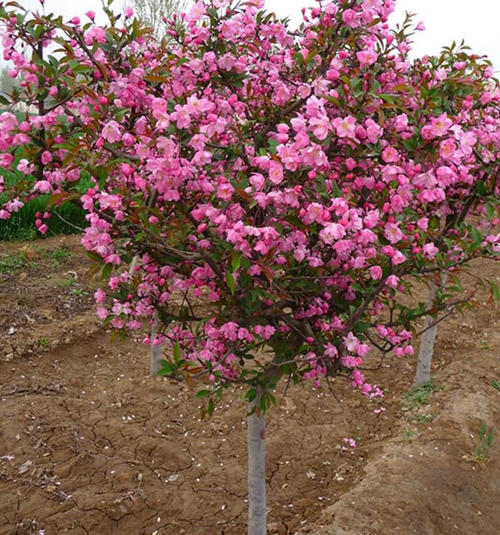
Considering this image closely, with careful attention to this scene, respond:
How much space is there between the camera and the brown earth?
3.30 meters

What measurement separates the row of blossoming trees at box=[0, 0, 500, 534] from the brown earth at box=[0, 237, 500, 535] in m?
0.92

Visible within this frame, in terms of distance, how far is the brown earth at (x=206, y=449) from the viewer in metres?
3.30

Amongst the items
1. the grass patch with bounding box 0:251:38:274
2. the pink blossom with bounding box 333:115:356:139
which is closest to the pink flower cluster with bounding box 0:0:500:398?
the pink blossom with bounding box 333:115:356:139

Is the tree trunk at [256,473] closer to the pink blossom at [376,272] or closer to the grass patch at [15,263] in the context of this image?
the pink blossom at [376,272]

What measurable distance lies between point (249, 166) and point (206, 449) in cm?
269

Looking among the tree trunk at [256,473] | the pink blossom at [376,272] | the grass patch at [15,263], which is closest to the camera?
the pink blossom at [376,272]

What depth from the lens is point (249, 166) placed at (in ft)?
7.00

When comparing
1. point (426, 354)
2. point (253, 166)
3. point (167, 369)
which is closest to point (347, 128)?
point (253, 166)

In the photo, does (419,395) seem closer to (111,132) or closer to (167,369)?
(167,369)

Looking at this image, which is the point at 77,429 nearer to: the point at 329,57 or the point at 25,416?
the point at 25,416

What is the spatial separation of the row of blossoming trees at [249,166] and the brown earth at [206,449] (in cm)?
92

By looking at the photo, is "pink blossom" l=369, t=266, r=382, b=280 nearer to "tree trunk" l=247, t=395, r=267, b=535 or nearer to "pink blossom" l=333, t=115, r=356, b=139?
"pink blossom" l=333, t=115, r=356, b=139

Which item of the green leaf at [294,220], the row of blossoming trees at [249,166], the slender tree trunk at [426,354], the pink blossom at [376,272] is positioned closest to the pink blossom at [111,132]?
the row of blossoming trees at [249,166]

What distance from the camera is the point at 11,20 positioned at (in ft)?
6.02
